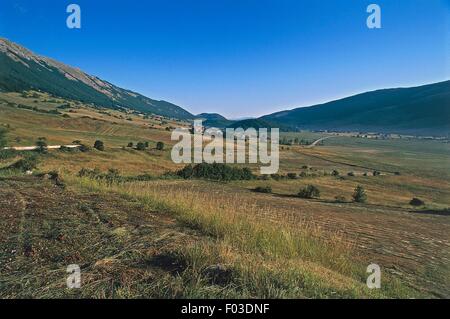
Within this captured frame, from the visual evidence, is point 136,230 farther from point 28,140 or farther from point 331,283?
point 28,140

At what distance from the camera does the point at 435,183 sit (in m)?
67.7

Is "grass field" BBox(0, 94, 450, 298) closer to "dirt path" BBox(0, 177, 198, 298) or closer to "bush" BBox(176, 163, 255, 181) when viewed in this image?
"dirt path" BBox(0, 177, 198, 298)

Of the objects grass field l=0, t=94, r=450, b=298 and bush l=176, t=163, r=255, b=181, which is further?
bush l=176, t=163, r=255, b=181

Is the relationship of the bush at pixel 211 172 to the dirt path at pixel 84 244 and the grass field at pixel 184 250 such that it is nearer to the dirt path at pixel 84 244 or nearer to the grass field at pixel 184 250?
the grass field at pixel 184 250

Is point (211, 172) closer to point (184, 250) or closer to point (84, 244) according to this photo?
point (84, 244)

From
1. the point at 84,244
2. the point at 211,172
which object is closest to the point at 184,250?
the point at 84,244

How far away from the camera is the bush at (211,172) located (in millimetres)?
36594

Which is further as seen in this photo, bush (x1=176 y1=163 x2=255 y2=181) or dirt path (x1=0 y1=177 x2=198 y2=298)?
bush (x1=176 y1=163 x2=255 y2=181)

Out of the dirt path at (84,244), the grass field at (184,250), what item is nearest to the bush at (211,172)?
the grass field at (184,250)

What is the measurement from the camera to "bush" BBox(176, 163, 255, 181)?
36594 millimetres

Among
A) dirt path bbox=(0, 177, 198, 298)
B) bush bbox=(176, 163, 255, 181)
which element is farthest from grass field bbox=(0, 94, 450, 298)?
bush bbox=(176, 163, 255, 181)

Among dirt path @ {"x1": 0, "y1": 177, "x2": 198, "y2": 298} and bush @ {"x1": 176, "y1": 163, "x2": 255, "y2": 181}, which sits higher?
dirt path @ {"x1": 0, "y1": 177, "x2": 198, "y2": 298}

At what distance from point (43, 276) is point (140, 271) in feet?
4.34
